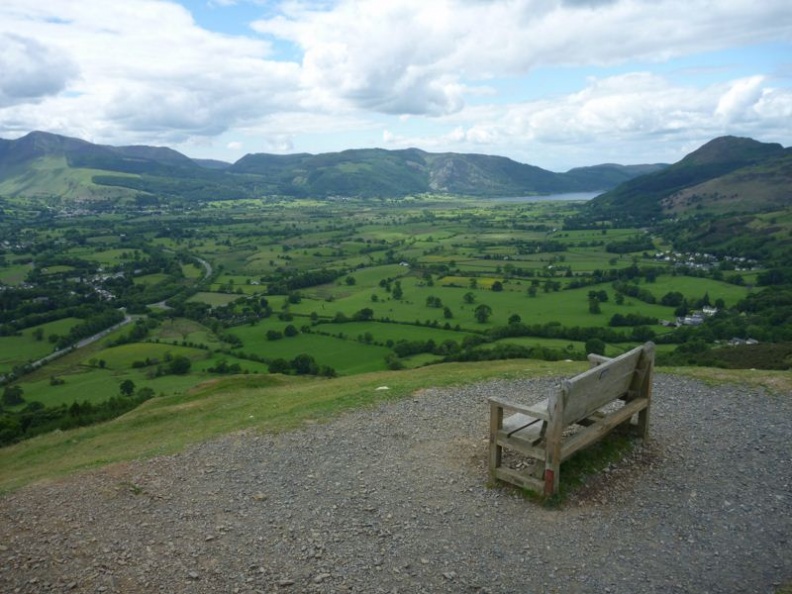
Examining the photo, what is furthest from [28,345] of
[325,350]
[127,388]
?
[325,350]

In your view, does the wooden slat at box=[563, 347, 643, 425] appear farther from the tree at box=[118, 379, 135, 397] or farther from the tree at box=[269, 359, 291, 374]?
the tree at box=[118, 379, 135, 397]

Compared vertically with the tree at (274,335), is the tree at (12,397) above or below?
below

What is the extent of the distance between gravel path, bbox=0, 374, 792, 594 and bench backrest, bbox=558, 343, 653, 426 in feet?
4.93

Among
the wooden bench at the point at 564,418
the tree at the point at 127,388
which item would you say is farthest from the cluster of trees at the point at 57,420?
the wooden bench at the point at 564,418

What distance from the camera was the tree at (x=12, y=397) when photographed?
59938mm

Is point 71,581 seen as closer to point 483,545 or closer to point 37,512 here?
point 37,512

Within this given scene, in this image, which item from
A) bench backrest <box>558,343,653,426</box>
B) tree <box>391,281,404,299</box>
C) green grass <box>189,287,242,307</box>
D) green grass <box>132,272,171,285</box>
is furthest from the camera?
green grass <box>132,272,171,285</box>

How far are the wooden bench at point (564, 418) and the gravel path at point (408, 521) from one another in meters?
A: 0.60

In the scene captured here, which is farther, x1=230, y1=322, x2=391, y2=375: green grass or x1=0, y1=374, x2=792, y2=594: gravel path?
x1=230, y1=322, x2=391, y2=375: green grass

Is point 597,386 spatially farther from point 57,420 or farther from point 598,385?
point 57,420

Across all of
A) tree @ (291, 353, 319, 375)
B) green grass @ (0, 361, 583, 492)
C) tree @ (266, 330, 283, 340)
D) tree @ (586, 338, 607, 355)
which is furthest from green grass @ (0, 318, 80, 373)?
tree @ (586, 338, 607, 355)

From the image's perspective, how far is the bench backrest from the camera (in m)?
11.1

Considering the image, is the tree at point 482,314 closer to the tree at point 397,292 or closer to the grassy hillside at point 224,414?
the tree at point 397,292

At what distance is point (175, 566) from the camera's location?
9945 millimetres
